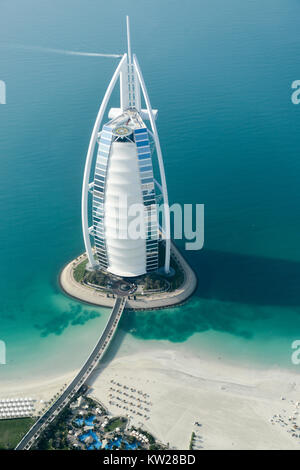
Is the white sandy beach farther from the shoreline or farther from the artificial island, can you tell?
the artificial island

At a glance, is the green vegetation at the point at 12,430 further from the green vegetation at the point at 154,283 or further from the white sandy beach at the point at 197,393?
the green vegetation at the point at 154,283

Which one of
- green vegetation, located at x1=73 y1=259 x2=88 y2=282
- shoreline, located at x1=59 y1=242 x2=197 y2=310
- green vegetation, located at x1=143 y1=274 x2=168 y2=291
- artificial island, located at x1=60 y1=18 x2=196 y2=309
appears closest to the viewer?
artificial island, located at x1=60 y1=18 x2=196 y2=309

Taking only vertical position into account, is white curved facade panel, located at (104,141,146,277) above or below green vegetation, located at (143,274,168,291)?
above

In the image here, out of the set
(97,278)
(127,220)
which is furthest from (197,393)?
(127,220)

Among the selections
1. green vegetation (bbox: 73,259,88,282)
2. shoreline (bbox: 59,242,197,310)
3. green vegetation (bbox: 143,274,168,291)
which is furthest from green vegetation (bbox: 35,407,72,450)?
green vegetation (bbox: 73,259,88,282)

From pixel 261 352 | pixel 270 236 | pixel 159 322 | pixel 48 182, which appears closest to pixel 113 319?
pixel 159 322

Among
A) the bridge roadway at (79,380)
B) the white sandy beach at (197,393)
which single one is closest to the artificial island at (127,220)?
the bridge roadway at (79,380)

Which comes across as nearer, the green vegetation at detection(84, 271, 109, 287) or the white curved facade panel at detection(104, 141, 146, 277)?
the white curved facade panel at detection(104, 141, 146, 277)
